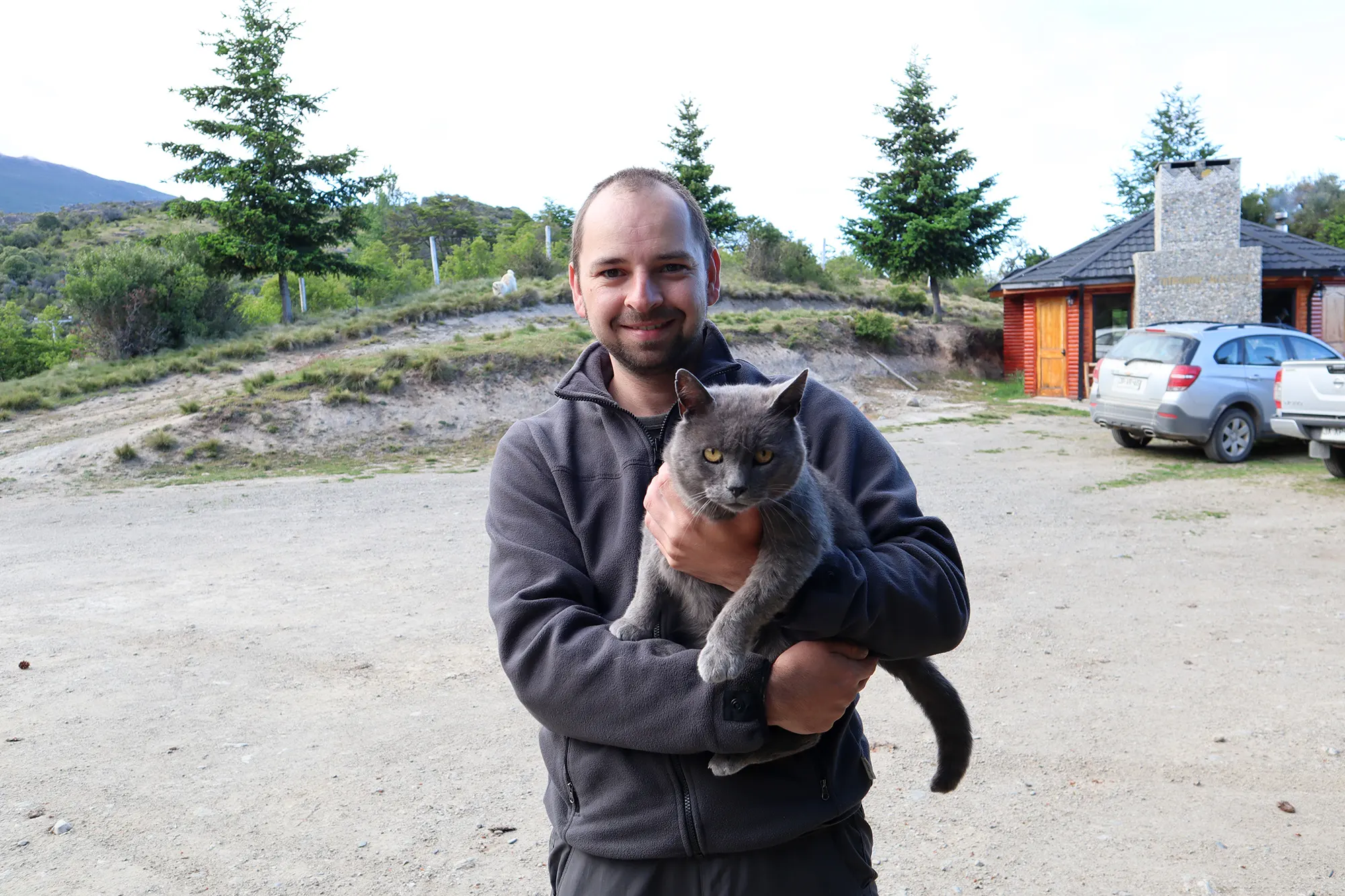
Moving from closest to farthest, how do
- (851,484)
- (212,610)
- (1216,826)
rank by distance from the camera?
(851,484), (1216,826), (212,610)

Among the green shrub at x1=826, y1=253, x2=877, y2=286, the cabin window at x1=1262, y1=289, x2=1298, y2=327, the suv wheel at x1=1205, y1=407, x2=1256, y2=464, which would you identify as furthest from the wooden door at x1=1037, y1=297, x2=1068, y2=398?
the green shrub at x1=826, y1=253, x2=877, y2=286

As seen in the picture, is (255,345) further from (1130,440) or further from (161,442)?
(1130,440)

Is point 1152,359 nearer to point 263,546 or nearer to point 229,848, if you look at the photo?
point 263,546

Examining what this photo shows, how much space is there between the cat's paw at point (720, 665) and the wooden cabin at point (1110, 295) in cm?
2415

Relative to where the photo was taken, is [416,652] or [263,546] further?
[263,546]

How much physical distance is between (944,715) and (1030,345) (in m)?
26.9

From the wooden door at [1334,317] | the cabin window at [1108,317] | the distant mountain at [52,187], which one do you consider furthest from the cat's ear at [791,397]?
the distant mountain at [52,187]

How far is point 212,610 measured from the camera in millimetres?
7855

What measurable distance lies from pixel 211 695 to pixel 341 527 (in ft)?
17.8

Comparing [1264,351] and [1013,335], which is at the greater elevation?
[1013,335]

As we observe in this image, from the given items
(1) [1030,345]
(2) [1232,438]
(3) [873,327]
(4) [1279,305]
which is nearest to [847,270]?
(3) [873,327]

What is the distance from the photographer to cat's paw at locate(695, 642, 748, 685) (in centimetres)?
206

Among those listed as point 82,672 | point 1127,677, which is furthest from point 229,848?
point 1127,677

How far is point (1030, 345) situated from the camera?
27.5 metres
